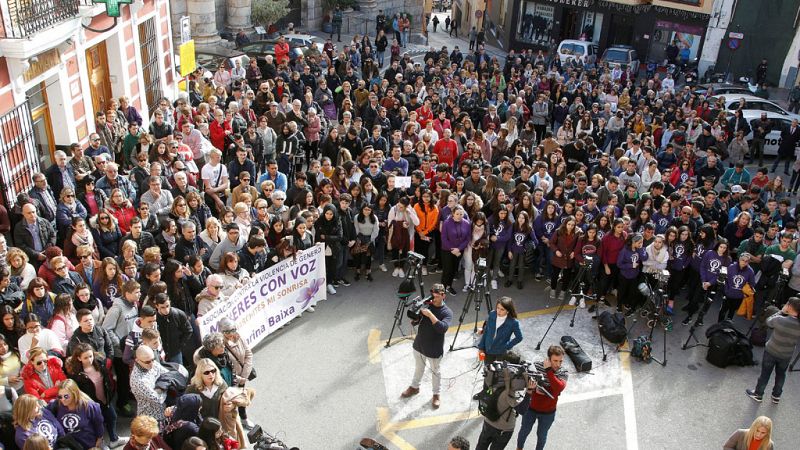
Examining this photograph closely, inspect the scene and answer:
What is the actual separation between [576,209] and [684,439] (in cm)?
423

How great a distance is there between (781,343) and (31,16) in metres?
12.2

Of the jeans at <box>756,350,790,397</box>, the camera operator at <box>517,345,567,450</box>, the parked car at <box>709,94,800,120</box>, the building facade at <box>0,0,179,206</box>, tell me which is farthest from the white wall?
the camera operator at <box>517,345,567,450</box>

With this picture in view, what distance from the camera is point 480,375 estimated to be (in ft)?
32.3

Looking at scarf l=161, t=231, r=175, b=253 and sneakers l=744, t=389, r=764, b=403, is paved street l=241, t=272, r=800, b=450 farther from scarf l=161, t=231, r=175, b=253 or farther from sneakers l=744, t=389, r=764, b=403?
scarf l=161, t=231, r=175, b=253

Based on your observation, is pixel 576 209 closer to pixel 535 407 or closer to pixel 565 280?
pixel 565 280

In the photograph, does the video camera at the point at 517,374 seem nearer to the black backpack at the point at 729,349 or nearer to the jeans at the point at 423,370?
the jeans at the point at 423,370

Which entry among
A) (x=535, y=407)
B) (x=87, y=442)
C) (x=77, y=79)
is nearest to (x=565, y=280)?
(x=535, y=407)

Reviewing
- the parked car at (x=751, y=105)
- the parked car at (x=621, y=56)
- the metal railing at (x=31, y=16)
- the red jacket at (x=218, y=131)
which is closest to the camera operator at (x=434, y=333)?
the red jacket at (x=218, y=131)

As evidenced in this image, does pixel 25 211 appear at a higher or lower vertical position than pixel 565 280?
higher

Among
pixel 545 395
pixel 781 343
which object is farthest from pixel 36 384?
pixel 781 343

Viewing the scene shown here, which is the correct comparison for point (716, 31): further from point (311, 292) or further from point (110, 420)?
point (110, 420)

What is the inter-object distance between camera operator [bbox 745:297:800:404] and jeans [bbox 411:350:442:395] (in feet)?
14.2

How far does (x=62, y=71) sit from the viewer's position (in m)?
13.1

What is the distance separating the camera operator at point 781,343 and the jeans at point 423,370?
14.2 feet
